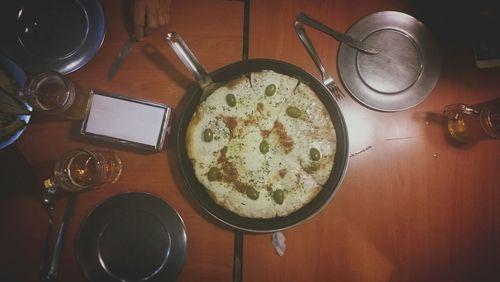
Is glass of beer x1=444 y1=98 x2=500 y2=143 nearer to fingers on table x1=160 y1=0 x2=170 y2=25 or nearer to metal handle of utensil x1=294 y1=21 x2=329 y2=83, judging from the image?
metal handle of utensil x1=294 y1=21 x2=329 y2=83

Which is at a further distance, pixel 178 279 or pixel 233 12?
pixel 233 12

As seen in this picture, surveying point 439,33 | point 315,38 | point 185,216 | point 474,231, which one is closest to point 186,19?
point 315,38

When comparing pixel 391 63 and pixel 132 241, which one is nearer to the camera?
pixel 132 241

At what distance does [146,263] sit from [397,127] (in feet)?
4.79

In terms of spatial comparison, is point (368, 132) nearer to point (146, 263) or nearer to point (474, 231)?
point (474, 231)

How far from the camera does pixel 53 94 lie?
146 centimetres

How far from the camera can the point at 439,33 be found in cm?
166

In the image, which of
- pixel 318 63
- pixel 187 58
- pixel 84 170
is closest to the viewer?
pixel 187 58

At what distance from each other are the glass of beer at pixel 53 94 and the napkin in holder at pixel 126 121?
→ 12cm

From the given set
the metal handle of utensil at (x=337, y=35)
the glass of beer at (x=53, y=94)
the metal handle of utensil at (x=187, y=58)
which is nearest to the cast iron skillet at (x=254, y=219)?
the metal handle of utensil at (x=187, y=58)

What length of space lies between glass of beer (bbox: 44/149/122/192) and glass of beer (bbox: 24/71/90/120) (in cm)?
21

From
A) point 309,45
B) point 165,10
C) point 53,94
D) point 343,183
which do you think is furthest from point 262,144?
point 53,94

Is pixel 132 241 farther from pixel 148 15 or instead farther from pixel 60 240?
pixel 148 15

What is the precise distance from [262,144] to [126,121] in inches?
26.3
